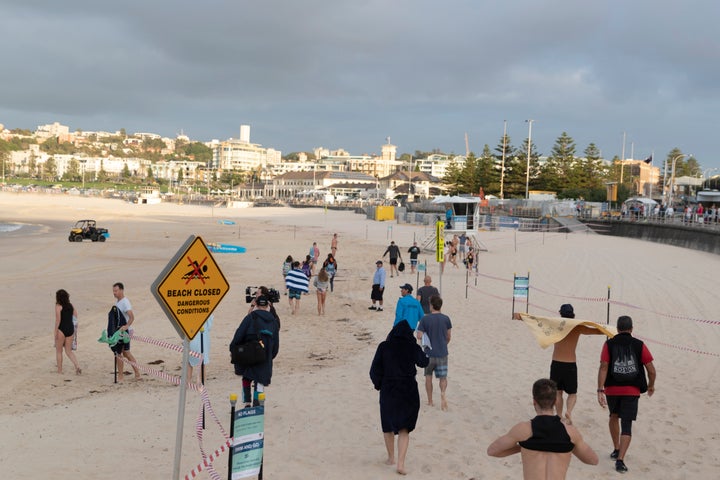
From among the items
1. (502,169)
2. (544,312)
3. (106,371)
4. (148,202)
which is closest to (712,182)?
(502,169)

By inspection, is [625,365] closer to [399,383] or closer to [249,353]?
[399,383]

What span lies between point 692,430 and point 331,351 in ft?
20.8

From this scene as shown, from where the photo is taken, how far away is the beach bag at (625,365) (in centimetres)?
642

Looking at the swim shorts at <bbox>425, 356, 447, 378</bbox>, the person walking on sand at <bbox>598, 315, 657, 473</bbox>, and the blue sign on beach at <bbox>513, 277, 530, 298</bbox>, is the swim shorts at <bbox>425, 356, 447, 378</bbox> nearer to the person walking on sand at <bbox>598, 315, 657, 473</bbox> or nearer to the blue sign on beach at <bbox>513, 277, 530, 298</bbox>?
the person walking on sand at <bbox>598, 315, 657, 473</bbox>

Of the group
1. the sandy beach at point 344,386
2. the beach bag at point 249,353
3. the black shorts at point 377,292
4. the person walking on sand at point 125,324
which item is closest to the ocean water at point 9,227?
the sandy beach at point 344,386

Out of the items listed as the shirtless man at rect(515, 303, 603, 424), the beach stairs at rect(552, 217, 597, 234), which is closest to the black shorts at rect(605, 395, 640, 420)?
the shirtless man at rect(515, 303, 603, 424)

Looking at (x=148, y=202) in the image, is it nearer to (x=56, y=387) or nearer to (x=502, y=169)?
(x=502, y=169)

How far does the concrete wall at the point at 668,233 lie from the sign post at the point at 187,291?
32.2m

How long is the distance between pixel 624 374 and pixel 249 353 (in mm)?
4146

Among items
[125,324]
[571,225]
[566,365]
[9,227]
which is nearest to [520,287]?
[566,365]

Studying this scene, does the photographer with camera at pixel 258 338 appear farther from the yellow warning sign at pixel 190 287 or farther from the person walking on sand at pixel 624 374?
the person walking on sand at pixel 624 374

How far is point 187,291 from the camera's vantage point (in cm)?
500

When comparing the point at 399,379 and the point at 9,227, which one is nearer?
the point at 399,379

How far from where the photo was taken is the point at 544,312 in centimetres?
1623
